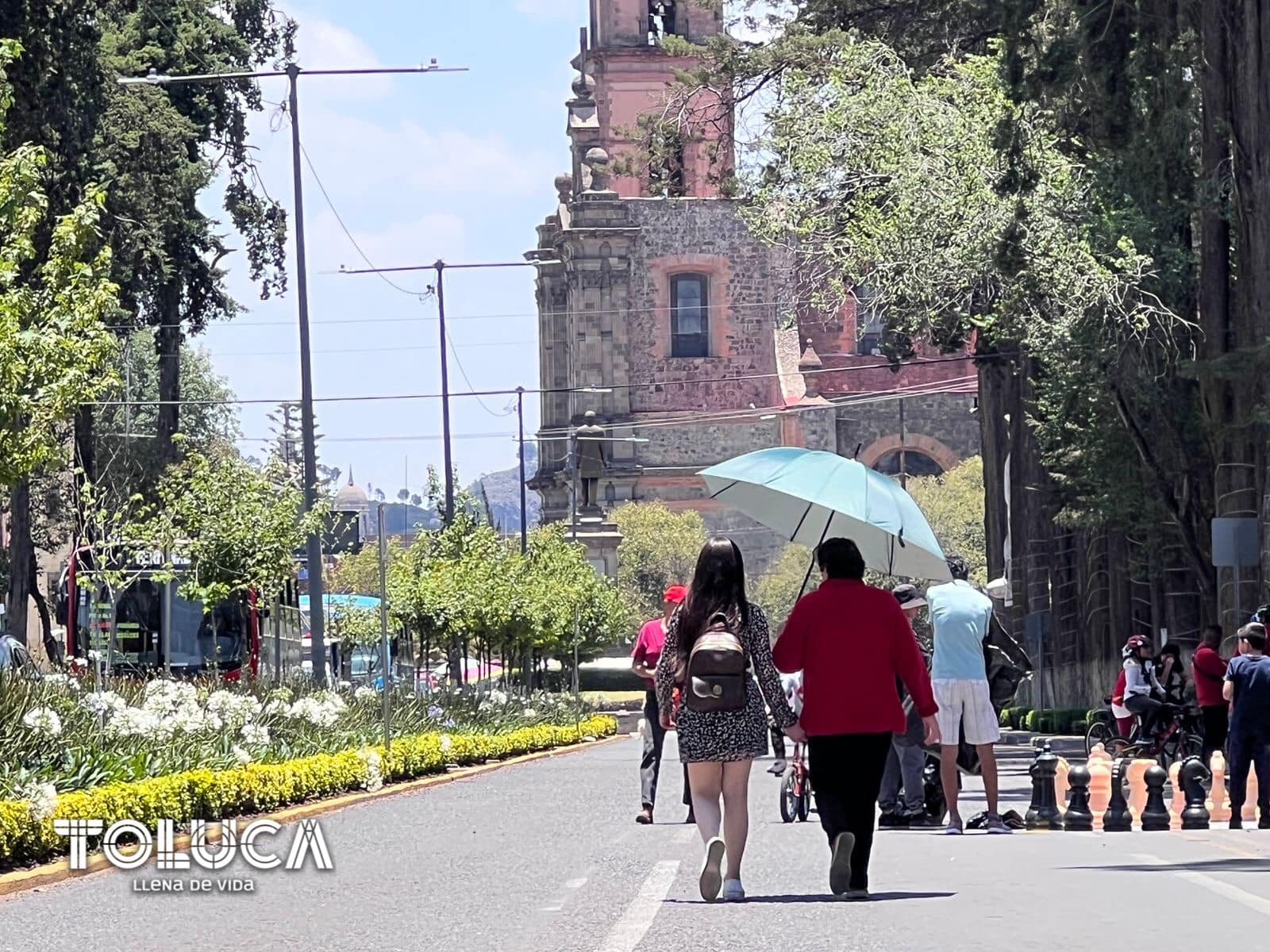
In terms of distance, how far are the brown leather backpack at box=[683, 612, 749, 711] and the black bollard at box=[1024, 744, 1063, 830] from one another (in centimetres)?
651

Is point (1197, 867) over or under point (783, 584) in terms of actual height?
over

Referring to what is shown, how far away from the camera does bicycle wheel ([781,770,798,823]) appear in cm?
1938

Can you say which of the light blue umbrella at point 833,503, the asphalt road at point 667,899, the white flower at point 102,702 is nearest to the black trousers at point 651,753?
the asphalt road at point 667,899

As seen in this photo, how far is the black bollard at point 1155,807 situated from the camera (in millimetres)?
17281

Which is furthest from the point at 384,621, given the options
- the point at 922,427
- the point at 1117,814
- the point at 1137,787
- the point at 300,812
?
the point at 922,427

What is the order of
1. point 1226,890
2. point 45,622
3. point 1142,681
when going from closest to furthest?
point 1226,890
point 1142,681
point 45,622

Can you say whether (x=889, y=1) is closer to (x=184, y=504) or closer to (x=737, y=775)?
(x=184, y=504)

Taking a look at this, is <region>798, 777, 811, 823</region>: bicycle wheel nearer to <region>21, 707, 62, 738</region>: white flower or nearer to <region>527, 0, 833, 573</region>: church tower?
<region>21, 707, 62, 738</region>: white flower

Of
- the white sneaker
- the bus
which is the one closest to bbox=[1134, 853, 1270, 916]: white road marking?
the white sneaker

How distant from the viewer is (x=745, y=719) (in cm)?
1166

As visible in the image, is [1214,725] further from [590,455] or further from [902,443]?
[590,455]

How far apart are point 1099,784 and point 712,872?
14.2 meters

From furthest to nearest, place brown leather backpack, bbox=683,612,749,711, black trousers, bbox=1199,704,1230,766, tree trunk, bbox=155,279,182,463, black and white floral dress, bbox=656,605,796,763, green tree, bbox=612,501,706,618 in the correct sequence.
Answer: green tree, bbox=612,501,706,618 < tree trunk, bbox=155,279,182,463 < black trousers, bbox=1199,704,1230,766 < black and white floral dress, bbox=656,605,796,763 < brown leather backpack, bbox=683,612,749,711

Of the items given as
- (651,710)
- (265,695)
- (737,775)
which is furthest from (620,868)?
(265,695)
